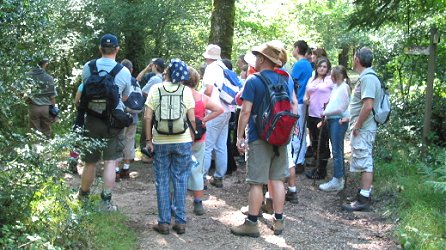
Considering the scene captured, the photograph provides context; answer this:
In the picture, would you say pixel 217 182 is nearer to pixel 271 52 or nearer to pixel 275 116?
pixel 275 116

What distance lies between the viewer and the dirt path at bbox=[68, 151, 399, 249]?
219 inches

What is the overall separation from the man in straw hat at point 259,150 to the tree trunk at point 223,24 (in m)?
4.96

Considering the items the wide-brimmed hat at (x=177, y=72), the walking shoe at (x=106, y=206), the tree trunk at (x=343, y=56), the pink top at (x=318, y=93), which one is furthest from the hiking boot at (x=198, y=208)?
the tree trunk at (x=343, y=56)

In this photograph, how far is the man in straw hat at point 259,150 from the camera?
5.48 meters

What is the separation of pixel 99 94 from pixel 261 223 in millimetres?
2286

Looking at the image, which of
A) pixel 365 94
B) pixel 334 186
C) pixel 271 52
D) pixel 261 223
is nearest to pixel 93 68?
pixel 271 52

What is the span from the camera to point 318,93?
822cm

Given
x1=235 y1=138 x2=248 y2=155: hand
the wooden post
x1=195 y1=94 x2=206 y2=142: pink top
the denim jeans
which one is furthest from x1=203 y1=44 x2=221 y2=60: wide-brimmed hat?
the wooden post

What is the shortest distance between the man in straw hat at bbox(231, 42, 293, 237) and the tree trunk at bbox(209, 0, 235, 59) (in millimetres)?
4956

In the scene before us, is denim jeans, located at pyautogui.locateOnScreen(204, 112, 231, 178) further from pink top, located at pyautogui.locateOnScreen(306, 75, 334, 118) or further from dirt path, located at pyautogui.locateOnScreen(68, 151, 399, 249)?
pink top, located at pyautogui.locateOnScreen(306, 75, 334, 118)

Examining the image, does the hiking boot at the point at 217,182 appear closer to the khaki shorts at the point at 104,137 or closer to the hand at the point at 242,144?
the khaki shorts at the point at 104,137

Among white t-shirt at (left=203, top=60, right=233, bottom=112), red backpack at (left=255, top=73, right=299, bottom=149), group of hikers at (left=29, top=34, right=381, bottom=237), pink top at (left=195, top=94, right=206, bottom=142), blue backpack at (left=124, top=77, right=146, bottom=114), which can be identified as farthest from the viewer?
blue backpack at (left=124, top=77, right=146, bottom=114)

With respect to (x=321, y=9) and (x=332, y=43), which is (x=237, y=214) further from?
(x=332, y=43)

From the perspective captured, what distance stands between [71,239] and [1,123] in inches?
48.4
